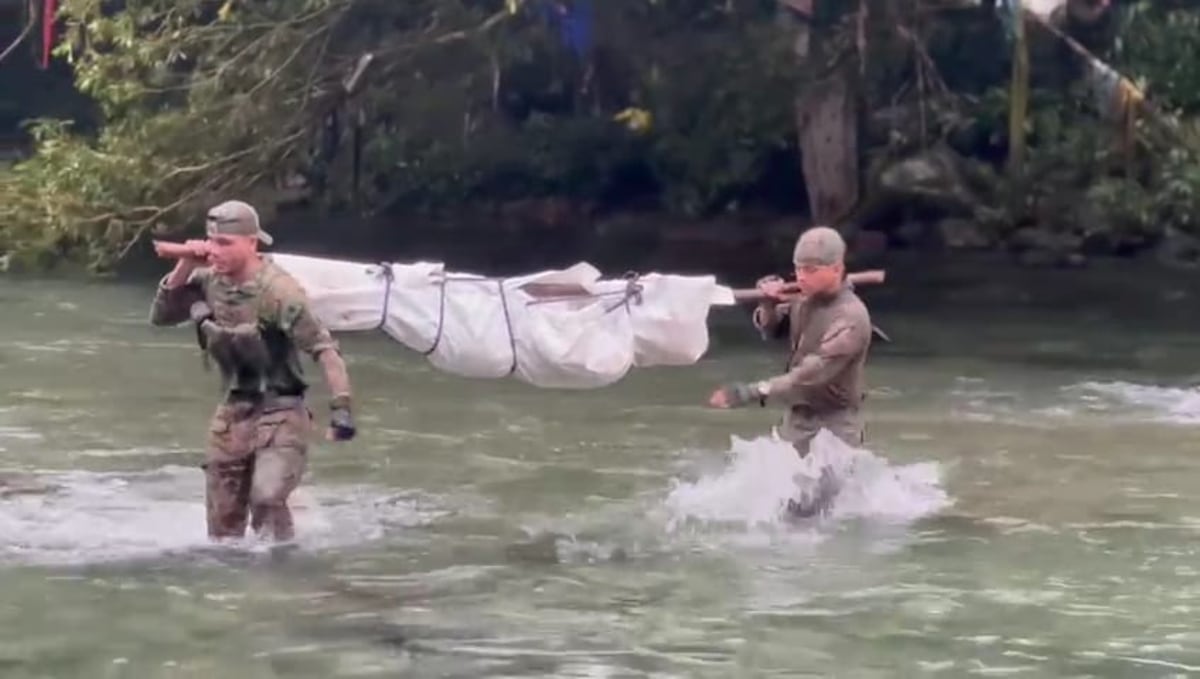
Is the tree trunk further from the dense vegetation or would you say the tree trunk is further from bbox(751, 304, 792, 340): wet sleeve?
bbox(751, 304, 792, 340): wet sleeve

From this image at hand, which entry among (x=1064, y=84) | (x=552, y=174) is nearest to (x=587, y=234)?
(x=552, y=174)

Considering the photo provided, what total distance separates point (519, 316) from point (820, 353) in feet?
4.72

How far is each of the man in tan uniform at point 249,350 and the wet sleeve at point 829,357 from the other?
2184mm

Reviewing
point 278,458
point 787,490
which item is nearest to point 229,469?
point 278,458

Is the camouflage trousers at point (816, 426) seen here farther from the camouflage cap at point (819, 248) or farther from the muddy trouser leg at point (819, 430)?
the camouflage cap at point (819, 248)

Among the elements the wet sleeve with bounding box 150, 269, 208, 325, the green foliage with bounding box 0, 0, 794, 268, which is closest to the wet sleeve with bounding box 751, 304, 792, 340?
the wet sleeve with bounding box 150, 269, 208, 325

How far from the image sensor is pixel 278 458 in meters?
10.5

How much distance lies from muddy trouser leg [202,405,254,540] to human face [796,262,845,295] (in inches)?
105

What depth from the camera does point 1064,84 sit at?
2936cm

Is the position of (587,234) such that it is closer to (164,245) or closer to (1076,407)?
(1076,407)

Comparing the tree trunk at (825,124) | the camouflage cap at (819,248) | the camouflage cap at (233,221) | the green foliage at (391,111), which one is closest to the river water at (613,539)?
the camouflage cap at (819,248)

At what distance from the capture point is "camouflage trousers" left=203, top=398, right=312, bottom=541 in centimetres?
1055

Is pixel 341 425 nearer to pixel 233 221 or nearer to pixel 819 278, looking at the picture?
pixel 233 221

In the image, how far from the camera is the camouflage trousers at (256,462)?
416 inches
